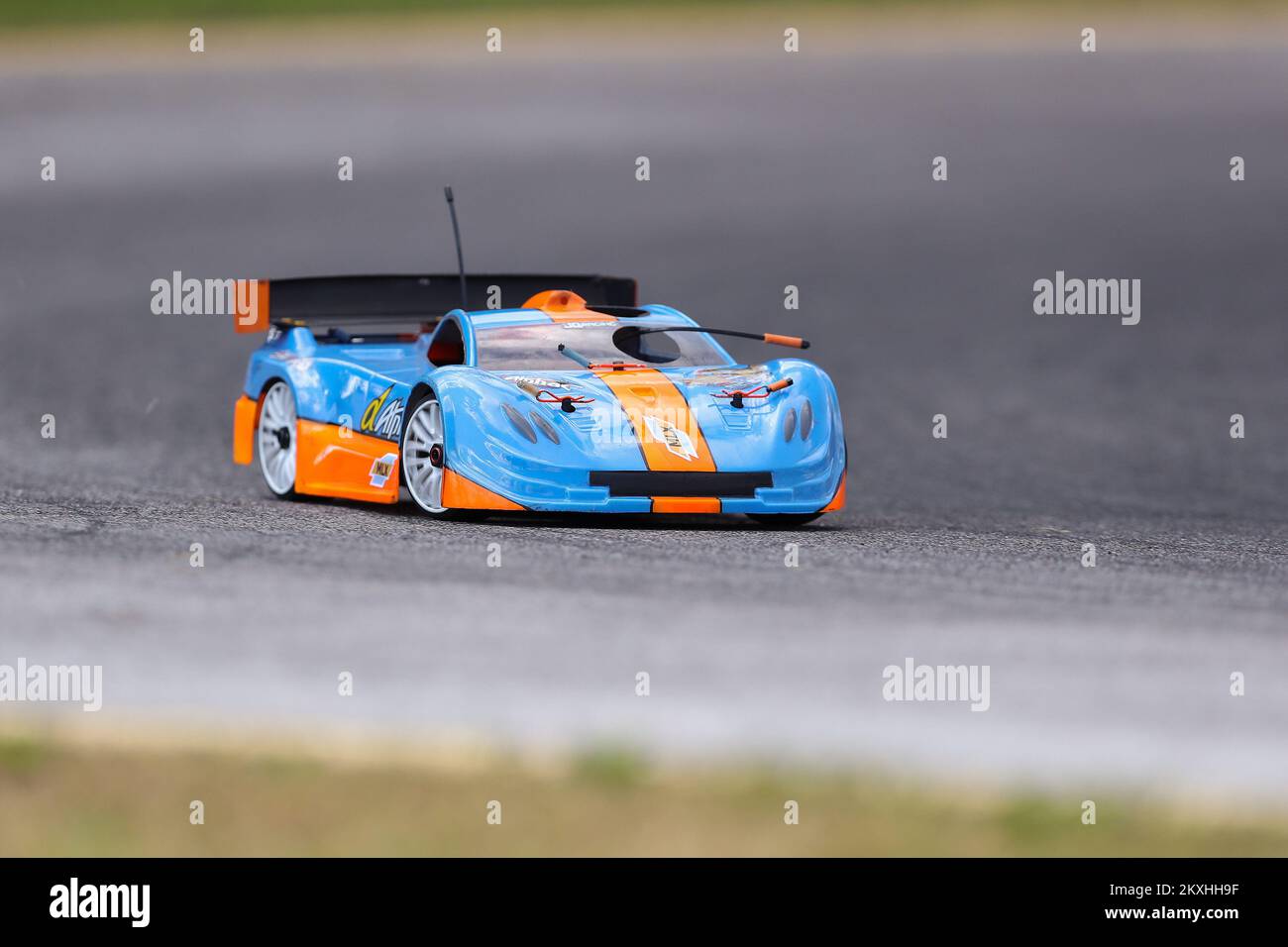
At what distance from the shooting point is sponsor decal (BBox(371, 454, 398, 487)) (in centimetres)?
1231

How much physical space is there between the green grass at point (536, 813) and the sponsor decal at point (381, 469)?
243 inches

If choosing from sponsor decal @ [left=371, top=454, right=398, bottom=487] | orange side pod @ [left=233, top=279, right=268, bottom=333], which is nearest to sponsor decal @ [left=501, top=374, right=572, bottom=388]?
sponsor decal @ [left=371, top=454, right=398, bottom=487]

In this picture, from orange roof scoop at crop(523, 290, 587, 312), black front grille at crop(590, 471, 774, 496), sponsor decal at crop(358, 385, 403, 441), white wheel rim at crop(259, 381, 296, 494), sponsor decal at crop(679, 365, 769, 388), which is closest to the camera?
black front grille at crop(590, 471, 774, 496)

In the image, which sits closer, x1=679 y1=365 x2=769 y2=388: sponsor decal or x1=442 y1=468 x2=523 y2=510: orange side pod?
x1=442 y1=468 x2=523 y2=510: orange side pod

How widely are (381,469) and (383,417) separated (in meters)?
0.32

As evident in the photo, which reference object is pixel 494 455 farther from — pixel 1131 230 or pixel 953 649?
pixel 1131 230

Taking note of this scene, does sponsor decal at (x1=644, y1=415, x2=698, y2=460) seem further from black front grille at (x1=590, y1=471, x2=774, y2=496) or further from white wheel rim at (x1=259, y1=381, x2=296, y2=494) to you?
white wheel rim at (x1=259, y1=381, x2=296, y2=494)

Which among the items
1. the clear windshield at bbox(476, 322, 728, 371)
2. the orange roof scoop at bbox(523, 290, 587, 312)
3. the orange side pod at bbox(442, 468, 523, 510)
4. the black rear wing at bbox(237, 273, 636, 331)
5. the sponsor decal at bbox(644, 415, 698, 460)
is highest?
the black rear wing at bbox(237, 273, 636, 331)

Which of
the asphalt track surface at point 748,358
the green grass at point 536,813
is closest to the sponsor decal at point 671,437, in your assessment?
the asphalt track surface at point 748,358

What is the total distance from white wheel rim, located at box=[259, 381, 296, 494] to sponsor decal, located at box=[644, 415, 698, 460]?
3.36m

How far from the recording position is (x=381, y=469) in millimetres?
12453

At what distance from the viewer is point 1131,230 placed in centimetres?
2967

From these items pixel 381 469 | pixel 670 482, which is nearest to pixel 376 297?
pixel 381 469
